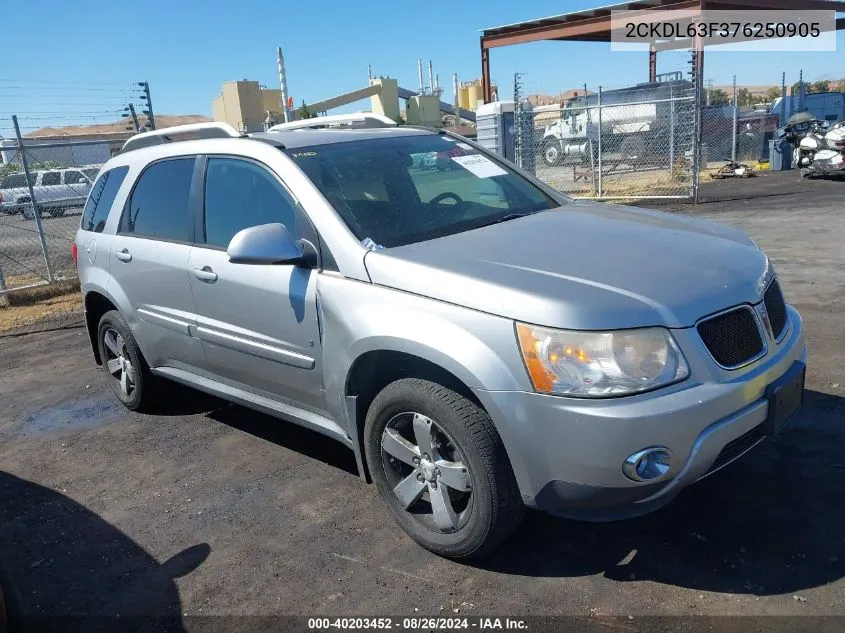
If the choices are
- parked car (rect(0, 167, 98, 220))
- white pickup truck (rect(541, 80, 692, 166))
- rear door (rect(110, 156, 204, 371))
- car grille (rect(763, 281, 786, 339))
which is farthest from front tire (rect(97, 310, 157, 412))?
white pickup truck (rect(541, 80, 692, 166))

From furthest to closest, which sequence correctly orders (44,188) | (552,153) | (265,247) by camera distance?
(552,153) → (44,188) → (265,247)

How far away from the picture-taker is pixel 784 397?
9.77 ft

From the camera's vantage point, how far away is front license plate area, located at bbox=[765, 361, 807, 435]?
2898mm

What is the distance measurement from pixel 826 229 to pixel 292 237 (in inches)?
364

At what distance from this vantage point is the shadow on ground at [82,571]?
9.95ft

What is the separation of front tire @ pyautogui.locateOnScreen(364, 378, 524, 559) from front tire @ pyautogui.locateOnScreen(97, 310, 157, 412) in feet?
7.90

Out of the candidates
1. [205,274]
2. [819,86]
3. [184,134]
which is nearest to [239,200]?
[205,274]

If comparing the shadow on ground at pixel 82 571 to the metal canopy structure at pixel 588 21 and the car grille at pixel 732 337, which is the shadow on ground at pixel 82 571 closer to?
the car grille at pixel 732 337

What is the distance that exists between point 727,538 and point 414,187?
2317 mm

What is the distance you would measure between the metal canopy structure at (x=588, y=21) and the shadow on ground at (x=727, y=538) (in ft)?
57.7

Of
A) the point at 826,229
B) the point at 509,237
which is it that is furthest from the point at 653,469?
the point at 826,229

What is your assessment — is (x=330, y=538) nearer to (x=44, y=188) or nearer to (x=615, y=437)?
(x=615, y=437)

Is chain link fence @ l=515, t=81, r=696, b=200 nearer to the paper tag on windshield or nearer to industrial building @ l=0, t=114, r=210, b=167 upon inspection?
industrial building @ l=0, t=114, r=210, b=167

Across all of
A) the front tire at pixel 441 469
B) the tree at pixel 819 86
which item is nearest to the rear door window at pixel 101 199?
the front tire at pixel 441 469
